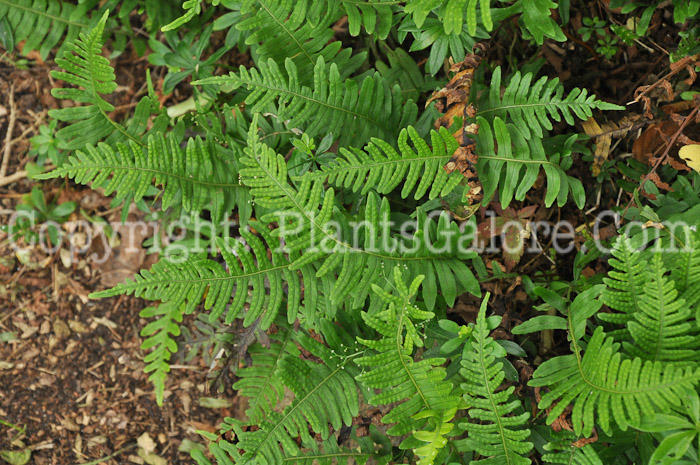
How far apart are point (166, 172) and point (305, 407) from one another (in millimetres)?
976

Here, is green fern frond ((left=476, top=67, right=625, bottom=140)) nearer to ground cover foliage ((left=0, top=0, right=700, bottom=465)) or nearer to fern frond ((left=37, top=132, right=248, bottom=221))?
ground cover foliage ((left=0, top=0, right=700, bottom=465))

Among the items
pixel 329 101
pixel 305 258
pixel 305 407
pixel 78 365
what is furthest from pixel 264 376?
pixel 78 365

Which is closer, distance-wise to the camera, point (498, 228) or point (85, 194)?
point (498, 228)

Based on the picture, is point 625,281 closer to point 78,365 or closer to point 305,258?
point 305,258

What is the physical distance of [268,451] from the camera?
1.91m

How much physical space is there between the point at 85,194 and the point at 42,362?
0.90m

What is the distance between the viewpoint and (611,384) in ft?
4.96

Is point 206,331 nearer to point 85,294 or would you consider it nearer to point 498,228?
point 85,294

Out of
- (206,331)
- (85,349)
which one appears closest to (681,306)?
(206,331)

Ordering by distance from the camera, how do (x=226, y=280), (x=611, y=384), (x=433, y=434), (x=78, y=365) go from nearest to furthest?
1. (x=611, y=384)
2. (x=433, y=434)
3. (x=226, y=280)
4. (x=78, y=365)

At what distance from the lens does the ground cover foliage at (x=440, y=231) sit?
5.48ft

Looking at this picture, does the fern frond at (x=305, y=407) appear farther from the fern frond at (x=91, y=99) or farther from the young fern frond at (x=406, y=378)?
the fern frond at (x=91, y=99)

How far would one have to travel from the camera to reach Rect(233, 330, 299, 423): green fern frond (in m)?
2.22

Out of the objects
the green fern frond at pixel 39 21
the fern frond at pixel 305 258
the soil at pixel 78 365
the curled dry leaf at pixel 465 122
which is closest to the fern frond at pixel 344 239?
the fern frond at pixel 305 258
